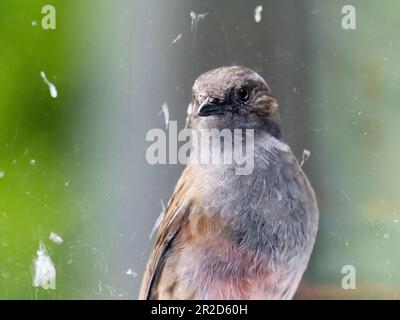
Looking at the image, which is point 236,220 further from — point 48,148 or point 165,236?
point 48,148

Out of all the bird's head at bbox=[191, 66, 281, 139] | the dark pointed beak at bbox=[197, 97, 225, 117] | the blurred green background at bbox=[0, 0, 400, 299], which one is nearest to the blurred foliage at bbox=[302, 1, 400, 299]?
the blurred green background at bbox=[0, 0, 400, 299]

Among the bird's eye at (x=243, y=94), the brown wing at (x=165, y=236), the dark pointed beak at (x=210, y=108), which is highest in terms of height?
the bird's eye at (x=243, y=94)

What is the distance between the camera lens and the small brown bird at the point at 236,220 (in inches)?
65.7

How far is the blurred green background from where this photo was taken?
1.63m

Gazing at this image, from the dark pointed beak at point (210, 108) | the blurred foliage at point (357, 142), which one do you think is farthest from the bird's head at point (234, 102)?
the blurred foliage at point (357, 142)

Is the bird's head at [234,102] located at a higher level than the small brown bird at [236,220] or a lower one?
higher

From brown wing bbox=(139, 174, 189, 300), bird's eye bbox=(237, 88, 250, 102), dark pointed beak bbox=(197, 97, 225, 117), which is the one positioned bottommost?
brown wing bbox=(139, 174, 189, 300)

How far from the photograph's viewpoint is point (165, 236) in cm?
169

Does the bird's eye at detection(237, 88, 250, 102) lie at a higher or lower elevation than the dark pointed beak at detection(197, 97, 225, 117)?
higher

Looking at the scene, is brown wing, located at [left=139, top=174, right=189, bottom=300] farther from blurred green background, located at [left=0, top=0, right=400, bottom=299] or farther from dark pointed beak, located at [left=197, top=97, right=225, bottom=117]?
dark pointed beak, located at [left=197, top=97, right=225, bottom=117]

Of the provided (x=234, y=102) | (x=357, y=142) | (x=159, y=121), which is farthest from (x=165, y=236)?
(x=357, y=142)

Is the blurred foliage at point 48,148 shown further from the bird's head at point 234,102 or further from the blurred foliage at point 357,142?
the blurred foliage at point 357,142

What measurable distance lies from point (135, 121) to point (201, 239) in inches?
17.2

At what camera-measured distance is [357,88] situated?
1.64m
